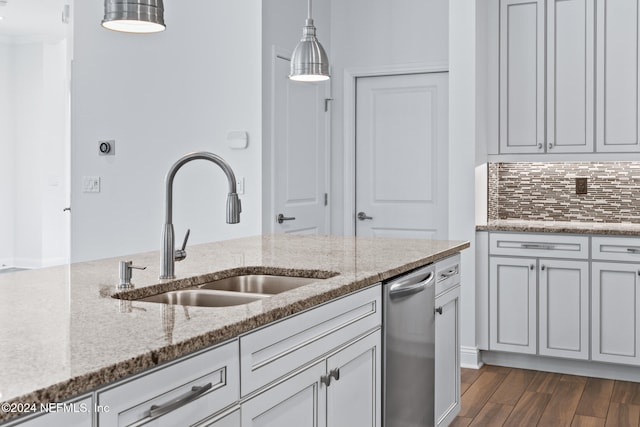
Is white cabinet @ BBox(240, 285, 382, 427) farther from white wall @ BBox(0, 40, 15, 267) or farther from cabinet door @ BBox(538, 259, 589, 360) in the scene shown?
Result: white wall @ BBox(0, 40, 15, 267)

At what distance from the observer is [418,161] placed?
505cm

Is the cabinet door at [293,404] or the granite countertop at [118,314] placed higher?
the granite countertop at [118,314]

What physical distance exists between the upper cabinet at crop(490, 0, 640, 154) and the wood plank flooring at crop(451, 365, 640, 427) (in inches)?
60.1

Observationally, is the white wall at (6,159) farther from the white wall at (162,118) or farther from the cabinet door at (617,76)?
the cabinet door at (617,76)

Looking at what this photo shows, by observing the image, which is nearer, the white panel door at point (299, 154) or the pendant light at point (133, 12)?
the pendant light at point (133, 12)

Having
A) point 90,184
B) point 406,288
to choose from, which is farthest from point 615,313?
point 90,184

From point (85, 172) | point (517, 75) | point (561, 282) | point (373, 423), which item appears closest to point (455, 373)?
point (373, 423)

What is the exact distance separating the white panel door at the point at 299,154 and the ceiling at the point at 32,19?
119 inches

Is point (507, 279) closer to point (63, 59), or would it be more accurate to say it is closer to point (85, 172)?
point (85, 172)

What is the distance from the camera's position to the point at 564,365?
14.2 feet

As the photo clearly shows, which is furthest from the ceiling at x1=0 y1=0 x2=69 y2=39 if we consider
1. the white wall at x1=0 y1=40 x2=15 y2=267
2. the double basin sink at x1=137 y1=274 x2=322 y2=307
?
the double basin sink at x1=137 y1=274 x2=322 y2=307

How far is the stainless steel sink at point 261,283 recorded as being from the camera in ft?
7.88

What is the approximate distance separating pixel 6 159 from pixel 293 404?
8007 mm

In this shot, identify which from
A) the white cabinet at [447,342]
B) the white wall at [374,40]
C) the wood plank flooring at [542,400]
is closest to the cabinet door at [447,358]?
the white cabinet at [447,342]
